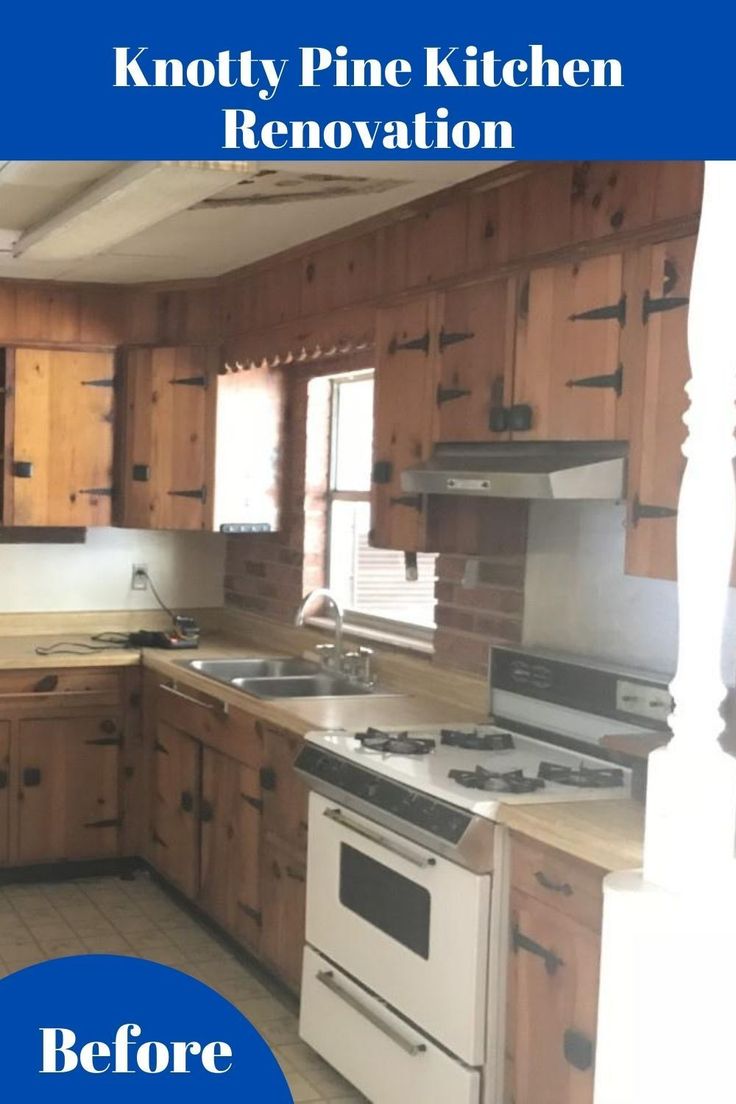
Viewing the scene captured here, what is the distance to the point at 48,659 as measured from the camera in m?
5.03

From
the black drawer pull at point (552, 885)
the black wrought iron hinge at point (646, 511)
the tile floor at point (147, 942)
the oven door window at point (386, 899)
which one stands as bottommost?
the tile floor at point (147, 942)

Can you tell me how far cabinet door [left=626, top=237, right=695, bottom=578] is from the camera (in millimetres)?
2758

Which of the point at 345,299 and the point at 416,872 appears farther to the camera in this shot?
the point at 345,299

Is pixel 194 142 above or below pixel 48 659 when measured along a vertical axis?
above

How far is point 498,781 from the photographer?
302cm

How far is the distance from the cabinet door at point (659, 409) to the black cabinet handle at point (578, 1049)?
943 millimetres

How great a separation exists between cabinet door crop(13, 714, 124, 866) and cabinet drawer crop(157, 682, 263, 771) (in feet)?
1.05

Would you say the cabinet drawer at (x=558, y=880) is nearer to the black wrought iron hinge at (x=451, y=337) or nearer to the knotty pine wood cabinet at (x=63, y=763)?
the black wrought iron hinge at (x=451, y=337)

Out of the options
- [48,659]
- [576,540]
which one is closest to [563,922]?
[576,540]

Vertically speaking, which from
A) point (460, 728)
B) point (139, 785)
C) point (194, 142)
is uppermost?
point (194, 142)

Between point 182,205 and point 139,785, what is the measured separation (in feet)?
8.21

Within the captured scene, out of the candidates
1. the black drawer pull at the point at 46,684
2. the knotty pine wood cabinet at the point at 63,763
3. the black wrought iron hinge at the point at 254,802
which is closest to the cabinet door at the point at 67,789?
the knotty pine wood cabinet at the point at 63,763

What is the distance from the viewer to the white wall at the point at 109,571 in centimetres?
564

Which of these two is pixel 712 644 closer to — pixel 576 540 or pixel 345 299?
pixel 576 540
